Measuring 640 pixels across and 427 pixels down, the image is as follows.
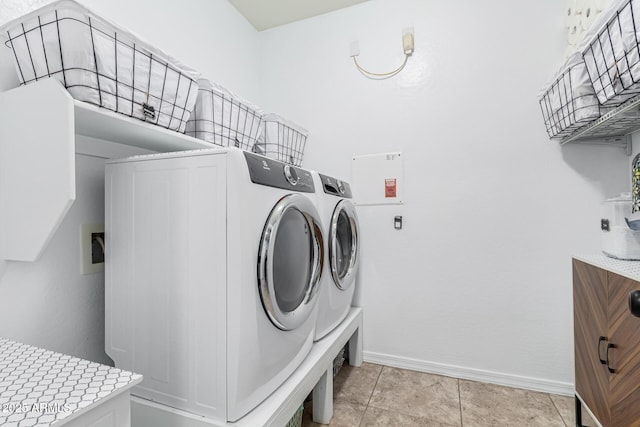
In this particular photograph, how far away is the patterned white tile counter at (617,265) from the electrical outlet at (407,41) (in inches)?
65.6

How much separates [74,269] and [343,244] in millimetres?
1398

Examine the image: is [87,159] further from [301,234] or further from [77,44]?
[301,234]

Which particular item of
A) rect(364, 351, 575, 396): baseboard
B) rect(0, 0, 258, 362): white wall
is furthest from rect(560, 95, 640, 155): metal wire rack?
rect(0, 0, 258, 362): white wall

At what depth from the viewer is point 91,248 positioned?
1.36m

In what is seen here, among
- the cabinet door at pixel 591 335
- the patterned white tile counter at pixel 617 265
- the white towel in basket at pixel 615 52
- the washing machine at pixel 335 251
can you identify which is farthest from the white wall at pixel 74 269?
the cabinet door at pixel 591 335

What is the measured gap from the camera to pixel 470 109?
2082 mm

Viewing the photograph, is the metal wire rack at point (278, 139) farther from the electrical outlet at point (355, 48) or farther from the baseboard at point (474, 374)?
the baseboard at point (474, 374)


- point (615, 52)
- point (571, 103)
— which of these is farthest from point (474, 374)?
point (615, 52)

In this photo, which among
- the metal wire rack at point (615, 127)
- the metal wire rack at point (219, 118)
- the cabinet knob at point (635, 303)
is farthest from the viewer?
the metal wire rack at point (219, 118)

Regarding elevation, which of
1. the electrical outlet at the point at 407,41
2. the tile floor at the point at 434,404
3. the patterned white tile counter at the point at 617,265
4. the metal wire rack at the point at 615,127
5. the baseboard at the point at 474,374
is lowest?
the tile floor at the point at 434,404

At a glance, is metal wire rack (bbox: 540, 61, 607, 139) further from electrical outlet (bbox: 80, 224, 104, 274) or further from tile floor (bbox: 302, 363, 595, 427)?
electrical outlet (bbox: 80, 224, 104, 274)

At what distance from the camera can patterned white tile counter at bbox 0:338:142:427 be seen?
604 millimetres

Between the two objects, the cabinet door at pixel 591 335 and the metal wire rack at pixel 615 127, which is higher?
the metal wire rack at pixel 615 127

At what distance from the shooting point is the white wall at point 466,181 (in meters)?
1.90
